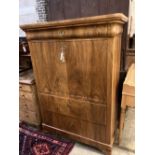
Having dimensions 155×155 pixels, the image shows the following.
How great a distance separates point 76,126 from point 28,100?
0.64 metres

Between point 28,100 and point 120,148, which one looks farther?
point 28,100

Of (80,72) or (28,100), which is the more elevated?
(80,72)

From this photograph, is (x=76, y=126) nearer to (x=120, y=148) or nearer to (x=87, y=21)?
(x=120, y=148)

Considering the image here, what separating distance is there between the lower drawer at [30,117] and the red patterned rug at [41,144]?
12cm

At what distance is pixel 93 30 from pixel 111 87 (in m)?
0.44

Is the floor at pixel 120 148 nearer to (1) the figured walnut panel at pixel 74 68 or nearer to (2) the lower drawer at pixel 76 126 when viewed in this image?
(2) the lower drawer at pixel 76 126

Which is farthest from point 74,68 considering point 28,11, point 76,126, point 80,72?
point 28,11

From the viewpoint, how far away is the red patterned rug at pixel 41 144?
62.1 inches

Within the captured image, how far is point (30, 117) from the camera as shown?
6.31 ft
